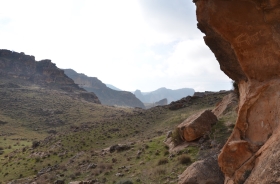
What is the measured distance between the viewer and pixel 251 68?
342 inches

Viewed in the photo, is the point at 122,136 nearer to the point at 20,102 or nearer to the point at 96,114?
the point at 96,114

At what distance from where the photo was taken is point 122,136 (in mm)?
36469

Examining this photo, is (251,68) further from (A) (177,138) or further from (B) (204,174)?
(A) (177,138)

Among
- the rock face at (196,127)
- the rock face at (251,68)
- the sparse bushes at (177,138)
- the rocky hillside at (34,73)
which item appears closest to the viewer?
the rock face at (251,68)

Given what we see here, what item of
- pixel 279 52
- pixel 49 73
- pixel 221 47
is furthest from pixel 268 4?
pixel 49 73

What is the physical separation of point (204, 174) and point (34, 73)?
14910cm

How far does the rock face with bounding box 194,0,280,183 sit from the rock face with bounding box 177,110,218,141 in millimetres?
8382

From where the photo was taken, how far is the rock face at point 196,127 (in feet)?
58.0

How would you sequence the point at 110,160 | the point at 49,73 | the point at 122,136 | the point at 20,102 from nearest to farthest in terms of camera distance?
the point at 110,160
the point at 122,136
the point at 20,102
the point at 49,73

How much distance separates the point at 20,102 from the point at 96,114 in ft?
96.7

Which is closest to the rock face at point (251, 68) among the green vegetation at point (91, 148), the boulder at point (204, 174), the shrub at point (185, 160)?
the boulder at point (204, 174)

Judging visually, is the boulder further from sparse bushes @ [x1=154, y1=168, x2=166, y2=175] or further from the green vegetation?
sparse bushes @ [x1=154, y1=168, x2=166, y2=175]

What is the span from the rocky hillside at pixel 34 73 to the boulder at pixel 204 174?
115082mm

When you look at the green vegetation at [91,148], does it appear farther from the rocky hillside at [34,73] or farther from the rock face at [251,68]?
the rocky hillside at [34,73]
